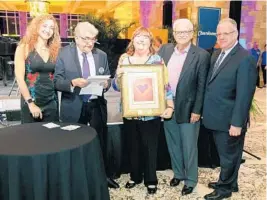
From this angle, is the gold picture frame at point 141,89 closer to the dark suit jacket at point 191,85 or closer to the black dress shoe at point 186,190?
the dark suit jacket at point 191,85

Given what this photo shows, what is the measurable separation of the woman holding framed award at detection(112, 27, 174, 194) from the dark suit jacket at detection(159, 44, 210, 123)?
0.10 m

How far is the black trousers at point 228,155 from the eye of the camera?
96.8 inches

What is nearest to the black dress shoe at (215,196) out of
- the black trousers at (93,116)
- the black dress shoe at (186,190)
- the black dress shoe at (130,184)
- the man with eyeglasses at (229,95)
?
the man with eyeglasses at (229,95)

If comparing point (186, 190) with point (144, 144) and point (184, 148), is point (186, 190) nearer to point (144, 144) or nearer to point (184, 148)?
point (184, 148)

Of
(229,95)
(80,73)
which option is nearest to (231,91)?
(229,95)

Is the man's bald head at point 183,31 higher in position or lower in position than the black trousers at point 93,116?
higher

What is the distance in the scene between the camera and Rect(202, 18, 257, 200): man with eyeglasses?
225 centimetres

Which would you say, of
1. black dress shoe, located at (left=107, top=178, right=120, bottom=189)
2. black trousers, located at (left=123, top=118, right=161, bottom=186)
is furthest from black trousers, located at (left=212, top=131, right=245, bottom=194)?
black dress shoe, located at (left=107, top=178, right=120, bottom=189)

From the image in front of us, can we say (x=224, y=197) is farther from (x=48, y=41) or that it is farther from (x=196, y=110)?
(x=48, y=41)

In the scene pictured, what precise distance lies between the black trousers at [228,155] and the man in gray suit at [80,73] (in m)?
1.06

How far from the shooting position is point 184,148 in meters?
2.65

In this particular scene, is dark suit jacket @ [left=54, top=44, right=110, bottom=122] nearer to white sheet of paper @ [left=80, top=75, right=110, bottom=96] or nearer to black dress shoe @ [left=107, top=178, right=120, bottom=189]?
white sheet of paper @ [left=80, top=75, right=110, bottom=96]

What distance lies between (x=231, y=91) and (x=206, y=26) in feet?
21.2

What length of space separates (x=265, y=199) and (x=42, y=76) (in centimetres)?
227
